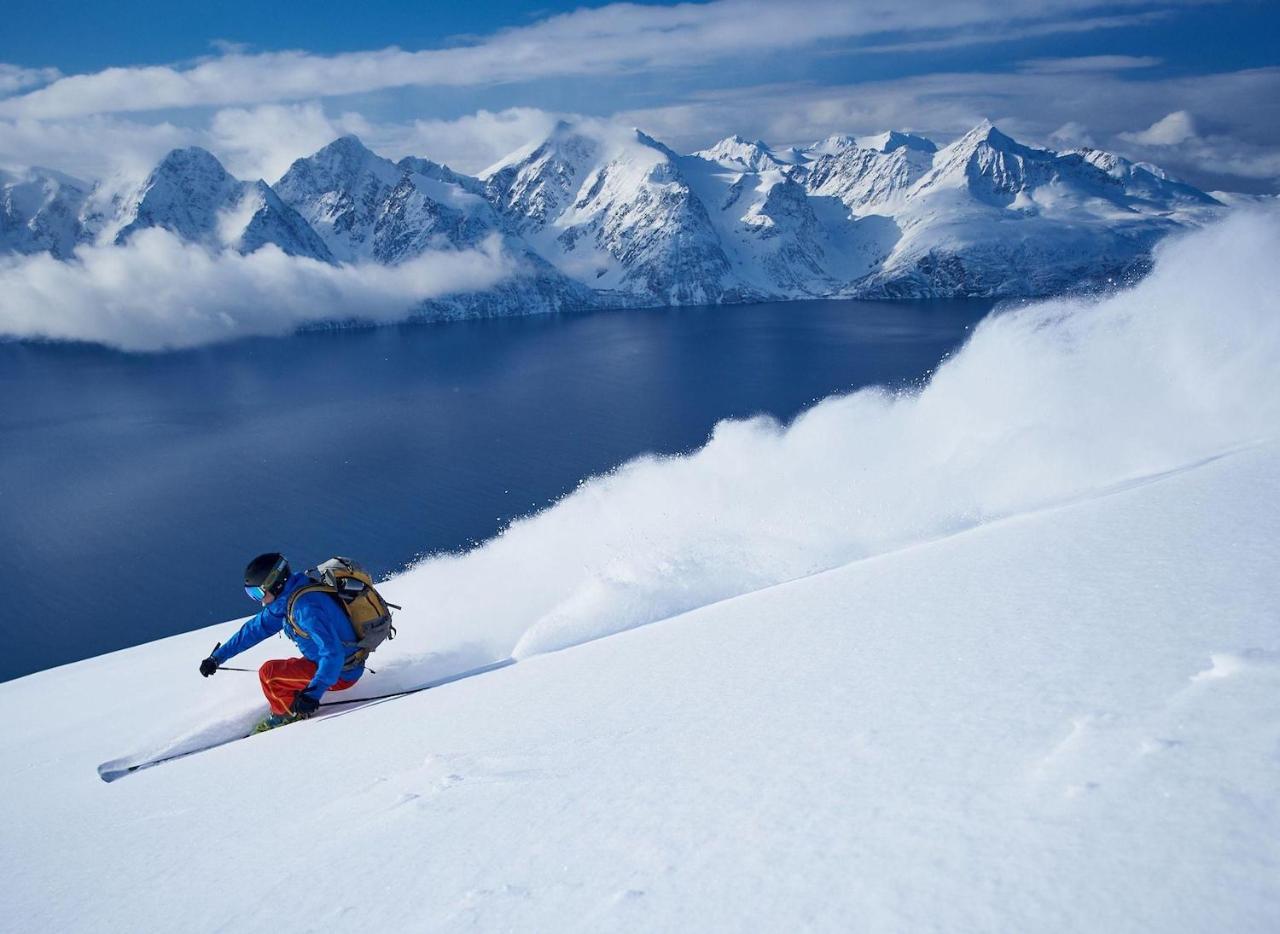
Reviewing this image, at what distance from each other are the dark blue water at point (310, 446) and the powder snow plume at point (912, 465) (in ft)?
75.9

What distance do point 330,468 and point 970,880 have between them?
5490 cm

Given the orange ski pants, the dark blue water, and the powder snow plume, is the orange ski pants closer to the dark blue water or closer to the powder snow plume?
the powder snow plume

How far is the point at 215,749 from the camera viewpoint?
613 centimetres

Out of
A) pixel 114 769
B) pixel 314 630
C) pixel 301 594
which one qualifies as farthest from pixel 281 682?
pixel 114 769

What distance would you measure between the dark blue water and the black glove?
29.0 m

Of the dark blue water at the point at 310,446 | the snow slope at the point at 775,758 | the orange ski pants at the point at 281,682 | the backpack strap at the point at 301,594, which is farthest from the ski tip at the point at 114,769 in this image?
the dark blue water at the point at 310,446

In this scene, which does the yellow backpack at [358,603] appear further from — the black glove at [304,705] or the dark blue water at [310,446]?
the dark blue water at [310,446]

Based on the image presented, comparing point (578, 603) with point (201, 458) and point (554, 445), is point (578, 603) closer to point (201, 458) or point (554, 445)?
point (554, 445)

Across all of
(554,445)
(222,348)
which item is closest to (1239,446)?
(554,445)

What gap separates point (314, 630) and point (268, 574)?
0.66m

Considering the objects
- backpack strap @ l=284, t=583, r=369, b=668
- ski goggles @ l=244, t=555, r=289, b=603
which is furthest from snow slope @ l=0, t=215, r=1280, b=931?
ski goggles @ l=244, t=555, r=289, b=603

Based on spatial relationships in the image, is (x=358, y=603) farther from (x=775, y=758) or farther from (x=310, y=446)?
(x=310, y=446)

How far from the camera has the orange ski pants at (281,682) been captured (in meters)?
6.80

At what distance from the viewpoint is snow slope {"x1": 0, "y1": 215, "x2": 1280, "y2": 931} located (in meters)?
2.38
